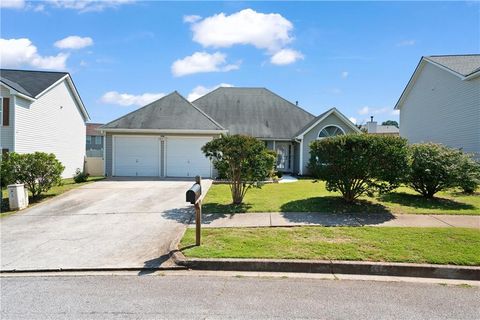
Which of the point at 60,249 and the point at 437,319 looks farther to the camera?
the point at 60,249

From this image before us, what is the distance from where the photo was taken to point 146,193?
1280cm

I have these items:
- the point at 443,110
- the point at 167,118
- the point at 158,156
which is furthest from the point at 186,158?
the point at 443,110

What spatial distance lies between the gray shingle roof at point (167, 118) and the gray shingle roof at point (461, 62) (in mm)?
13995

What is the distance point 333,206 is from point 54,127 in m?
19.1

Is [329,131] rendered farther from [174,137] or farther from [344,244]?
[344,244]

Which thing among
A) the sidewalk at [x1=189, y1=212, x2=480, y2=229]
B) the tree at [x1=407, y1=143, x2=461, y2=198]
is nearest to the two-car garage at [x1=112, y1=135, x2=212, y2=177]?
the sidewalk at [x1=189, y1=212, x2=480, y2=229]

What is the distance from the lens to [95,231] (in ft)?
25.0

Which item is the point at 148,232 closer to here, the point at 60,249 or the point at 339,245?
the point at 60,249

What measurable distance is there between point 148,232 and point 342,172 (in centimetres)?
571

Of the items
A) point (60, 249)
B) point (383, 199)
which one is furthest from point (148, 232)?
point (383, 199)

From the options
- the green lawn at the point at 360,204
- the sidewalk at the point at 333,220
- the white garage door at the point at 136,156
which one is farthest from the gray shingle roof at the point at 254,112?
the sidewalk at the point at 333,220

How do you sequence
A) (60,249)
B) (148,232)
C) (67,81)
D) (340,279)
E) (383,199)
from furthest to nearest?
(67,81) → (383,199) → (148,232) → (60,249) → (340,279)

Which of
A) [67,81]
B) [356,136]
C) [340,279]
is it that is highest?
[67,81]

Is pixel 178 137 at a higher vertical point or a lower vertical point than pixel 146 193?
higher
